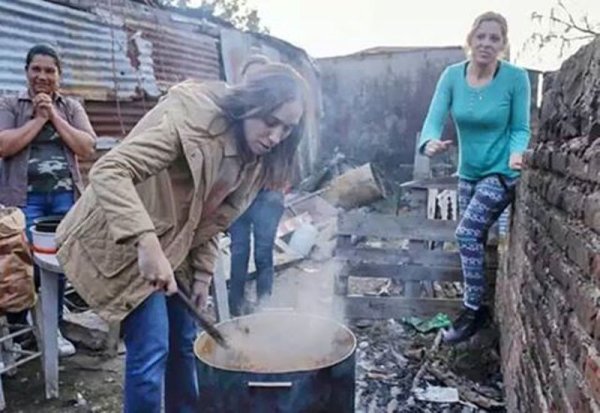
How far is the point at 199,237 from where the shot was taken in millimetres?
2488

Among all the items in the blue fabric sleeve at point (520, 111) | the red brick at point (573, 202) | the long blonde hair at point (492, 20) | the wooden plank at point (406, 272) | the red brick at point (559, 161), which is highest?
the long blonde hair at point (492, 20)

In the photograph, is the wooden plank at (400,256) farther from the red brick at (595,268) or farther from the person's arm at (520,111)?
the red brick at (595,268)

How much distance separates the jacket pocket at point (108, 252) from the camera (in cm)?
212

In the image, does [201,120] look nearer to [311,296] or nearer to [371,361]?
[371,361]

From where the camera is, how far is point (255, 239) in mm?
4621

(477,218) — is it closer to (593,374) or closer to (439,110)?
(439,110)

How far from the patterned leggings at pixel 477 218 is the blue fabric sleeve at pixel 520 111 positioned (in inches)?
9.2

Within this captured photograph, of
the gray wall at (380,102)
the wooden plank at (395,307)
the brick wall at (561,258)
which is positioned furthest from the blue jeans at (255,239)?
the gray wall at (380,102)

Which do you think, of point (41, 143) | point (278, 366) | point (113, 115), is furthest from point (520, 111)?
point (113, 115)

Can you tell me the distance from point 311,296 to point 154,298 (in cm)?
360

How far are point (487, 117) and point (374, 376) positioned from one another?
1714 mm

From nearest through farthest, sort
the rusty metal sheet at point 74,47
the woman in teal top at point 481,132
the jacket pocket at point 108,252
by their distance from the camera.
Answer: the jacket pocket at point 108,252 → the woman in teal top at point 481,132 → the rusty metal sheet at point 74,47

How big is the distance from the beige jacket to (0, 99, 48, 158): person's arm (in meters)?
1.54

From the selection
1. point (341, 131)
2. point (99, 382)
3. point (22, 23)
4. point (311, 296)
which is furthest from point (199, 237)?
point (341, 131)
